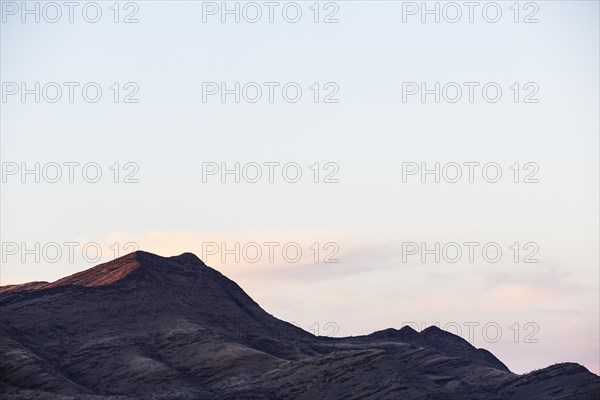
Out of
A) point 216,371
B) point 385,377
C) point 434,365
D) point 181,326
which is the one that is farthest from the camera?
point 434,365

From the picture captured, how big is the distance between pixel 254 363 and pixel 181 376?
9556mm

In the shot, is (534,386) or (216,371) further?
(534,386)

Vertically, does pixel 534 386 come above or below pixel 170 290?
below

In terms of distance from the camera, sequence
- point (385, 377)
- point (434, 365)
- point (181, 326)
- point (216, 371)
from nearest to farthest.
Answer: point (385, 377), point (216, 371), point (181, 326), point (434, 365)

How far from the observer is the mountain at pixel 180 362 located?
161 metres

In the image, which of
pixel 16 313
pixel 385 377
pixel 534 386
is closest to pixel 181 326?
pixel 16 313

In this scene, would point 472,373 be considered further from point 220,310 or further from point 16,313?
point 16,313

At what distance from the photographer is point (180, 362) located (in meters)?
175

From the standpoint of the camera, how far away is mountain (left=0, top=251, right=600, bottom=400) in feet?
529

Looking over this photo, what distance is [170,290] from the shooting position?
197 m

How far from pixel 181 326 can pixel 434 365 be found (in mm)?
38026

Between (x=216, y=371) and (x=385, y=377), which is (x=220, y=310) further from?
(x=385, y=377)

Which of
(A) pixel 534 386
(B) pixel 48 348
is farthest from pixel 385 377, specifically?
(B) pixel 48 348

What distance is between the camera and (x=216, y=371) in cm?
17250
